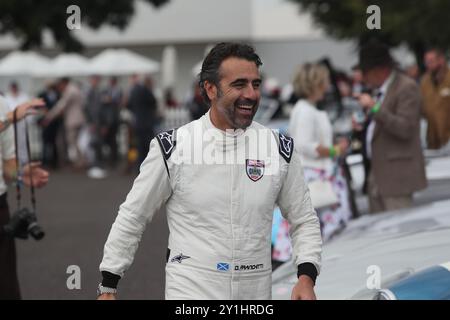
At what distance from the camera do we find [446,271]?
413cm

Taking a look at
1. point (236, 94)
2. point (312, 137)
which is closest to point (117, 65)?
point (312, 137)

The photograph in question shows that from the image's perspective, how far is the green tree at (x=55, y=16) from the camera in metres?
23.3

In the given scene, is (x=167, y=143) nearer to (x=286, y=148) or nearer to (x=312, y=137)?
(x=286, y=148)

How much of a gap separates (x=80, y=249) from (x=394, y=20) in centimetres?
1790

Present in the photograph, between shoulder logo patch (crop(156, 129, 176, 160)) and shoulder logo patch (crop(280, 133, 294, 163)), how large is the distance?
0.40 meters

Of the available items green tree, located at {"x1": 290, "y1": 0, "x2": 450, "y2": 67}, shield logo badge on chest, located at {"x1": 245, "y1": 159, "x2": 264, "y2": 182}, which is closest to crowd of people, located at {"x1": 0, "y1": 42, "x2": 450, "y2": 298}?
shield logo badge on chest, located at {"x1": 245, "y1": 159, "x2": 264, "y2": 182}

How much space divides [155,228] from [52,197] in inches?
210

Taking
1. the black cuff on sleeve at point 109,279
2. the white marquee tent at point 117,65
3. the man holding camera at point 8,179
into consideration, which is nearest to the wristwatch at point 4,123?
the man holding camera at point 8,179

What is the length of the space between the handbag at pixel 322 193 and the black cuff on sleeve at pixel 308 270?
3955mm

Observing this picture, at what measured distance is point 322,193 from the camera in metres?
7.54

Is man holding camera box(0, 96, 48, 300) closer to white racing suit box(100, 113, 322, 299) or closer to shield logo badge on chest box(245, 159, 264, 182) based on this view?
white racing suit box(100, 113, 322, 299)

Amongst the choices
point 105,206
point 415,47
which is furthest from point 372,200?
point 415,47

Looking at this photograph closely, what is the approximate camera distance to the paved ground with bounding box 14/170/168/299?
7516mm

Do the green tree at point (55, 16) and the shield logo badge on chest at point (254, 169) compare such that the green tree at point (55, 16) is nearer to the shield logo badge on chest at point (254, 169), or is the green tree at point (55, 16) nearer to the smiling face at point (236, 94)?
the smiling face at point (236, 94)
